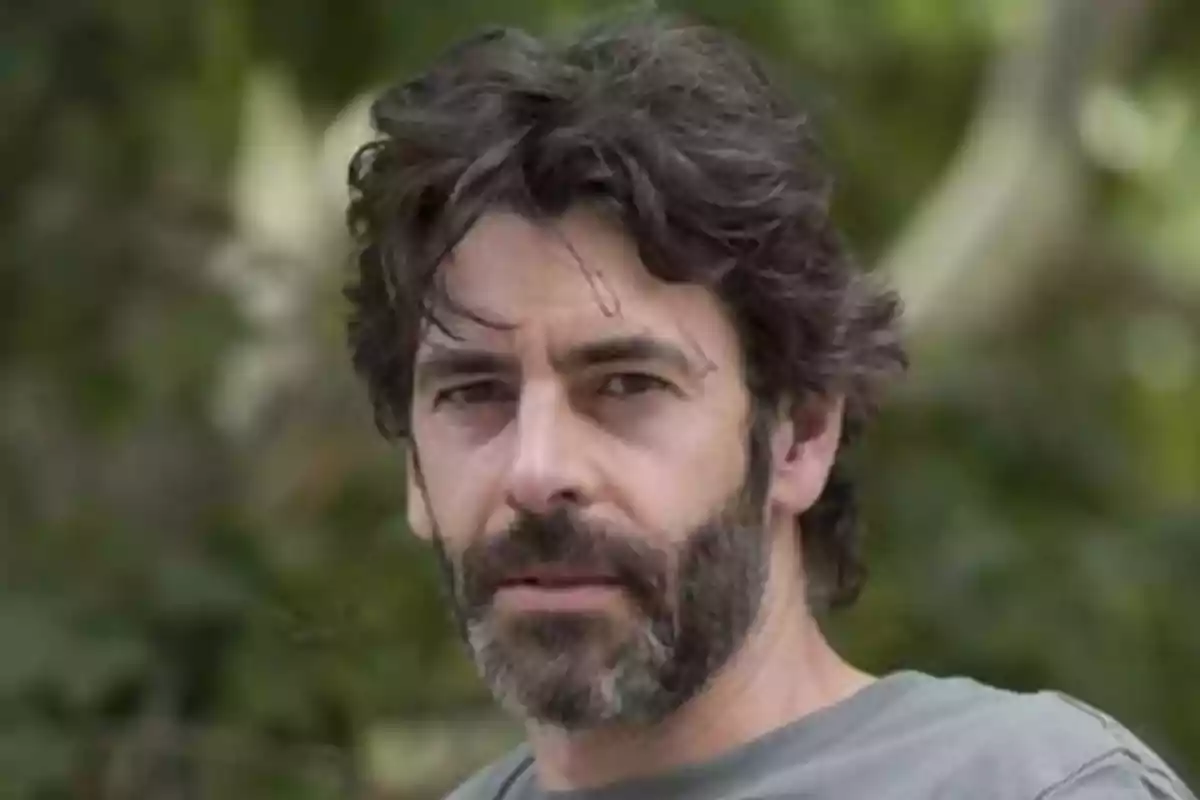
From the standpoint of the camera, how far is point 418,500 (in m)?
1.37

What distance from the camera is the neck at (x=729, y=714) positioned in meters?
1.28

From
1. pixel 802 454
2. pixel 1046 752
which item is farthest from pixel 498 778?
pixel 1046 752

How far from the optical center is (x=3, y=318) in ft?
7.46

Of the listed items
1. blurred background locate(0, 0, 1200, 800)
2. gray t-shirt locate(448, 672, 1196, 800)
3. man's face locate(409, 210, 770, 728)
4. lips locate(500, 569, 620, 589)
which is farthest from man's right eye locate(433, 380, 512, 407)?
blurred background locate(0, 0, 1200, 800)

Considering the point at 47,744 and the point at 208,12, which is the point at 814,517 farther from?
the point at 208,12

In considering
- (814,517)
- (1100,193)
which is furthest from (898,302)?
(1100,193)

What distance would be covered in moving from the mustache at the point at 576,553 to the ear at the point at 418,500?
0.10 meters

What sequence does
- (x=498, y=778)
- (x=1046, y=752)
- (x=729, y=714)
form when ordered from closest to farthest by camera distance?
(x=1046, y=752)
(x=729, y=714)
(x=498, y=778)

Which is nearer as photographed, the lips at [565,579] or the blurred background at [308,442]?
the lips at [565,579]

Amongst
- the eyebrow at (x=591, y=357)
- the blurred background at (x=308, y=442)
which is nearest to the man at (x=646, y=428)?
the eyebrow at (x=591, y=357)

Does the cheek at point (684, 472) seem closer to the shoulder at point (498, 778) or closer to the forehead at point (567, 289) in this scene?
the forehead at point (567, 289)

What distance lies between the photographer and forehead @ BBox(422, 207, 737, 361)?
1201 mm

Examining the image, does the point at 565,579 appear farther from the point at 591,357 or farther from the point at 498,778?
the point at 498,778

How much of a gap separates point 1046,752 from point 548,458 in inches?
12.4
